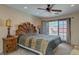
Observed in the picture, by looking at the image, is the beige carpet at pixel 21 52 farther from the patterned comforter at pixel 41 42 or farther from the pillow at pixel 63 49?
the pillow at pixel 63 49

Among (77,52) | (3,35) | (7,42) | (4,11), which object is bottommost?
(77,52)

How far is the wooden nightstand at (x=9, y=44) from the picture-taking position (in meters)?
1.49

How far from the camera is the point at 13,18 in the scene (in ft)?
5.01

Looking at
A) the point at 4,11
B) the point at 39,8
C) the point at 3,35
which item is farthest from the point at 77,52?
the point at 4,11

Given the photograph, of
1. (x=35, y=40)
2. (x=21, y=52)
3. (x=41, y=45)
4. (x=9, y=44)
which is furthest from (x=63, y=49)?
(x=9, y=44)

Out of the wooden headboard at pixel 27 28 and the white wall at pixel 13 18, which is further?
the wooden headboard at pixel 27 28

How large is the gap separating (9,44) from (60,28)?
816 millimetres

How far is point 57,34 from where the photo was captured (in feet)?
5.25

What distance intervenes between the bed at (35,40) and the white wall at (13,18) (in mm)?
67

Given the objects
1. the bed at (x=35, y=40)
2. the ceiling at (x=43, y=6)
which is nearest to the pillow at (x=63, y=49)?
the bed at (x=35, y=40)

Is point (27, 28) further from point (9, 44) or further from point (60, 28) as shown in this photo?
point (60, 28)

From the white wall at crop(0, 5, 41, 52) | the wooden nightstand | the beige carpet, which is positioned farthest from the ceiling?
the beige carpet

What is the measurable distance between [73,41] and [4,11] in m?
1.10
